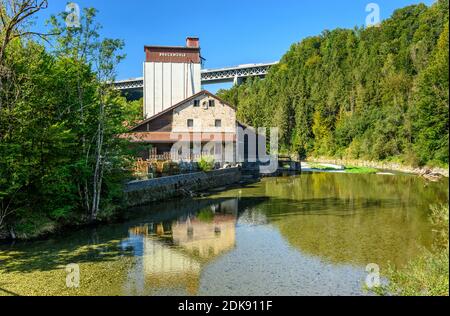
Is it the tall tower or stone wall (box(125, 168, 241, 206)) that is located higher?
the tall tower

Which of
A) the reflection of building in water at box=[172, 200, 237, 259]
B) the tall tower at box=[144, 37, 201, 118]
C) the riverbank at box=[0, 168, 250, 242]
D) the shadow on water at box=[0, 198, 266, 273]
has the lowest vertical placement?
the reflection of building in water at box=[172, 200, 237, 259]

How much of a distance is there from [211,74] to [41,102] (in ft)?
359

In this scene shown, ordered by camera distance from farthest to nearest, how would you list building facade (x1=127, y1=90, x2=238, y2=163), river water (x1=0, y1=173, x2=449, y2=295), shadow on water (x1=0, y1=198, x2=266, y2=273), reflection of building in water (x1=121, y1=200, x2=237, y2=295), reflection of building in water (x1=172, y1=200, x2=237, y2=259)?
building facade (x1=127, y1=90, x2=238, y2=163), reflection of building in water (x1=172, y1=200, x2=237, y2=259), shadow on water (x1=0, y1=198, x2=266, y2=273), reflection of building in water (x1=121, y1=200, x2=237, y2=295), river water (x1=0, y1=173, x2=449, y2=295)

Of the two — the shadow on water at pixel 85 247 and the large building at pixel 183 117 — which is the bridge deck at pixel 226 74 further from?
the shadow on water at pixel 85 247

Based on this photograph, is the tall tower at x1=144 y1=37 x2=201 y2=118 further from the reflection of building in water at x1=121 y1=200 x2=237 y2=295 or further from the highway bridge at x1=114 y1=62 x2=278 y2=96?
the highway bridge at x1=114 y1=62 x2=278 y2=96

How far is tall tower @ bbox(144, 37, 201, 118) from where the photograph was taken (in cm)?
5003

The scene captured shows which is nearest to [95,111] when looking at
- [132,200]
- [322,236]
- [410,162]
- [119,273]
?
[132,200]

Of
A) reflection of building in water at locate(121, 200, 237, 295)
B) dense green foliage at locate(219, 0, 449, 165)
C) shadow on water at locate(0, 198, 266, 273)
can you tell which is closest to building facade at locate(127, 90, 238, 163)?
shadow on water at locate(0, 198, 266, 273)

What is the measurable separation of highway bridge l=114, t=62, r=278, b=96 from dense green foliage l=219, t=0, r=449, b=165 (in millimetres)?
8344

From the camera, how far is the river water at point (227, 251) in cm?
1066

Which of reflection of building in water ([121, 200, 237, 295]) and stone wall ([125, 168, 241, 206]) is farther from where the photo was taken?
stone wall ([125, 168, 241, 206])

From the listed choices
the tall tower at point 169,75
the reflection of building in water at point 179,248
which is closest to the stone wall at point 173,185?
the reflection of building in water at point 179,248

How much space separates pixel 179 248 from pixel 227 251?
1807mm

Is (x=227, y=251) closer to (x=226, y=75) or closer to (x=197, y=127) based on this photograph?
(x=197, y=127)
